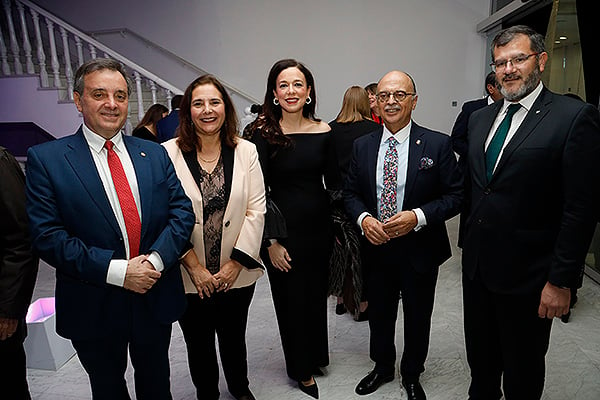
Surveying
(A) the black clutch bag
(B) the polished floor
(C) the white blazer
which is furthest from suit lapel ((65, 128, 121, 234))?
(B) the polished floor

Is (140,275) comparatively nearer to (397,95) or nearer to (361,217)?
(361,217)

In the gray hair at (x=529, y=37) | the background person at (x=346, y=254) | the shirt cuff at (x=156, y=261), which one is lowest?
the background person at (x=346, y=254)

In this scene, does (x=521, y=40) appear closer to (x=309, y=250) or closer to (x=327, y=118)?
(x=309, y=250)

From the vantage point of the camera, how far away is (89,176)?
1.46 meters

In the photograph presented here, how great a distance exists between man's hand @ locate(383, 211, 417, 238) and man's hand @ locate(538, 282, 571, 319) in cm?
58

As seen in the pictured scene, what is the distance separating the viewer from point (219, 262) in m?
1.92

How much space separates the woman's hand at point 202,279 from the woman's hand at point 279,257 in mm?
361

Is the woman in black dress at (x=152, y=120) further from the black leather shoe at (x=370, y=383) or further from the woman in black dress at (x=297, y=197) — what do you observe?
the black leather shoe at (x=370, y=383)

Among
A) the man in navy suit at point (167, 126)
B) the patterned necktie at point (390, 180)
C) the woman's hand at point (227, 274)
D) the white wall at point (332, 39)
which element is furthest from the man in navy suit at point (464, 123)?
the white wall at point (332, 39)

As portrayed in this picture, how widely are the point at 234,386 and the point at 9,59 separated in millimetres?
5695

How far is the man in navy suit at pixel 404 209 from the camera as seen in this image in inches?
78.2

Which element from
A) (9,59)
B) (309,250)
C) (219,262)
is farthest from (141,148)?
(9,59)

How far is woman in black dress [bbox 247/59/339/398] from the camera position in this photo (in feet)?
6.89

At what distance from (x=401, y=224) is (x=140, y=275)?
111 cm
